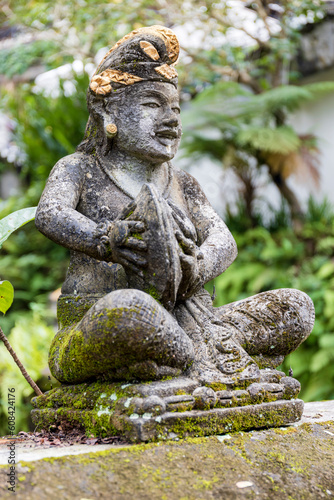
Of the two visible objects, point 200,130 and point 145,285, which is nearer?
point 145,285

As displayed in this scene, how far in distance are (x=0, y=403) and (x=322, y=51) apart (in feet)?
20.7

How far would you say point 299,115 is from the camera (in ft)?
27.9

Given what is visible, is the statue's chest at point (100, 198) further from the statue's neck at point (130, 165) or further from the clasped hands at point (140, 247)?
the clasped hands at point (140, 247)

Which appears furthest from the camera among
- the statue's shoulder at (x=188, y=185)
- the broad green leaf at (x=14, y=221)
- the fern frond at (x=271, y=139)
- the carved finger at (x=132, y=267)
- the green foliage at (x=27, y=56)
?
the green foliage at (x=27, y=56)

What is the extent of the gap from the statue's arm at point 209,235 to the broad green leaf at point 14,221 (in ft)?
2.79

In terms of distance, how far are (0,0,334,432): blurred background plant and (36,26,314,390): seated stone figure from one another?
335 cm

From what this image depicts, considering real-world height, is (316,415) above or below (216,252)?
below

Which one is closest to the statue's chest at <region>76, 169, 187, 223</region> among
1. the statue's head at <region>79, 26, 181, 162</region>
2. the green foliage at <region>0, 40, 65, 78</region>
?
the statue's head at <region>79, 26, 181, 162</region>

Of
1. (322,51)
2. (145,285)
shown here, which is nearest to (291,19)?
(322,51)

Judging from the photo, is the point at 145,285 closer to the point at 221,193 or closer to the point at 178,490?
the point at 178,490

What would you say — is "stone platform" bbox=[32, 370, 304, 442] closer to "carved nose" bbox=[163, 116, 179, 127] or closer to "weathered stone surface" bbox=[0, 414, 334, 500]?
"weathered stone surface" bbox=[0, 414, 334, 500]

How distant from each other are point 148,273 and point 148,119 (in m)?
0.83

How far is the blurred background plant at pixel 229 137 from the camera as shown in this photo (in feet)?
22.0

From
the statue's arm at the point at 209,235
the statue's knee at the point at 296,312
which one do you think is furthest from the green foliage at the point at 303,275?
the statue's arm at the point at 209,235
